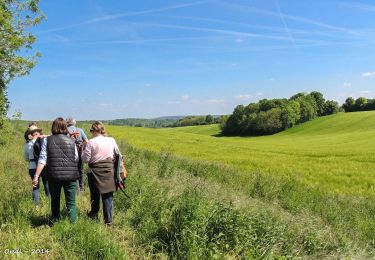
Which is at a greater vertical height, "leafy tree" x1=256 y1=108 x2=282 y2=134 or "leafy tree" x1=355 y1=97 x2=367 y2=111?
"leafy tree" x1=355 y1=97 x2=367 y2=111

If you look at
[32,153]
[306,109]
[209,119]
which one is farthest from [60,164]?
[209,119]

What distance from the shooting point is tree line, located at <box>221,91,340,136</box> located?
90188 mm

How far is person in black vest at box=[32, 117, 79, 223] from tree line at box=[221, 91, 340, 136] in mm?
85541

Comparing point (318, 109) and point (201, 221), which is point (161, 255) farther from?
point (318, 109)

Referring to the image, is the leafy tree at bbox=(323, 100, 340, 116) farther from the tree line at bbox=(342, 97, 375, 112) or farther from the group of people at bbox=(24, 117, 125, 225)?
the group of people at bbox=(24, 117, 125, 225)

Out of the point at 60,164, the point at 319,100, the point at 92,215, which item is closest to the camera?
the point at 60,164

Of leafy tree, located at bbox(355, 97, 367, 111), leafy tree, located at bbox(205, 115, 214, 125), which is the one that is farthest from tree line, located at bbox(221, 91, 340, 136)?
leafy tree, located at bbox(205, 115, 214, 125)

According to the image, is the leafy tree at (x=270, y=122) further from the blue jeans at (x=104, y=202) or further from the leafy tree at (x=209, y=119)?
the blue jeans at (x=104, y=202)

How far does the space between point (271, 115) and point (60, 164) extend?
8632 cm

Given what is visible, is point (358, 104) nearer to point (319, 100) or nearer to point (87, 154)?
point (319, 100)

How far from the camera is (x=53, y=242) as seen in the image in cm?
563

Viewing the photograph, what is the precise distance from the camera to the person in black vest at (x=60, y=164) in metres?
6.67

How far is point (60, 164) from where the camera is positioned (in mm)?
6699

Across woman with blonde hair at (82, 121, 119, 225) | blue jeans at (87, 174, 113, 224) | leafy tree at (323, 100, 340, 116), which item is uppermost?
leafy tree at (323, 100, 340, 116)
